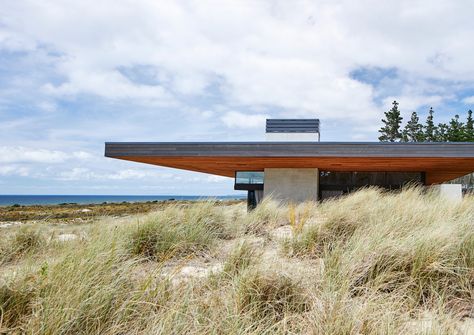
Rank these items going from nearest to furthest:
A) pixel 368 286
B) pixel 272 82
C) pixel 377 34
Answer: pixel 368 286, pixel 377 34, pixel 272 82

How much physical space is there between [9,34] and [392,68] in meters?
13.6

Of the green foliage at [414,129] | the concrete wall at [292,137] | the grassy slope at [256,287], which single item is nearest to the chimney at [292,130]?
the concrete wall at [292,137]

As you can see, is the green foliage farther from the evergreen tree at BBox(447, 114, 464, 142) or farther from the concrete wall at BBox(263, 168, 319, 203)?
the concrete wall at BBox(263, 168, 319, 203)

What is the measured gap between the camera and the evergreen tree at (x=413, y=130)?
149 ft

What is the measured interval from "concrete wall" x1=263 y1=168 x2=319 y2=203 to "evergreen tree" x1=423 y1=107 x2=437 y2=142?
3682cm

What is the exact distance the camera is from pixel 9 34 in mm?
7160

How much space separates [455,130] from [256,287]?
46.0m

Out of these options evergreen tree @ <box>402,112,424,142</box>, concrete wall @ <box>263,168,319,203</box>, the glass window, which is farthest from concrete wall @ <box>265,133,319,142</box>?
evergreen tree @ <box>402,112,424,142</box>

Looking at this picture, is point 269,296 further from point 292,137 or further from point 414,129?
point 414,129

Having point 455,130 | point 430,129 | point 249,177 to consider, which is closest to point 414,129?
point 430,129

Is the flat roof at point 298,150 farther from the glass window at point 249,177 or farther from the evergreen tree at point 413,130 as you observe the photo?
the evergreen tree at point 413,130

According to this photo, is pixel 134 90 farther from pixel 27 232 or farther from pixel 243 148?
pixel 27 232

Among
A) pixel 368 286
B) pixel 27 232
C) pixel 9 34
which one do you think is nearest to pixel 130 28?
pixel 9 34

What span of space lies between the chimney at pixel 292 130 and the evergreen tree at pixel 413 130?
2775 centimetres
